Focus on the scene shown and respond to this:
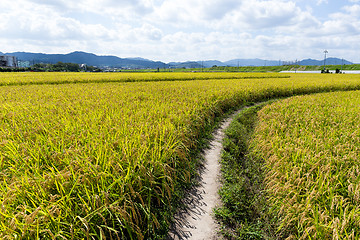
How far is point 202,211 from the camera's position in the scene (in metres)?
3.30

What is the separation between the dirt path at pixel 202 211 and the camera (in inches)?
113

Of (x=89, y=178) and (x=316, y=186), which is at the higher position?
(x=89, y=178)

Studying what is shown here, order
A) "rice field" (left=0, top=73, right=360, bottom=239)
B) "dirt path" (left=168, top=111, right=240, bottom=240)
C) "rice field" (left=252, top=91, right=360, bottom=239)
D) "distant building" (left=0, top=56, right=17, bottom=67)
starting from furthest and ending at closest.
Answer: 1. "distant building" (left=0, top=56, right=17, bottom=67)
2. "dirt path" (left=168, top=111, right=240, bottom=240)
3. "rice field" (left=252, top=91, right=360, bottom=239)
4. "rice field" (left=0, top=73, right=360, bottom=239)

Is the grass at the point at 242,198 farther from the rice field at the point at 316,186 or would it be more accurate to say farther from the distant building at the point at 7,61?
the distant building at the point at 7,61

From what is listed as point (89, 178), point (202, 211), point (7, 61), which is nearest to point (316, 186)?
point (202, 211)

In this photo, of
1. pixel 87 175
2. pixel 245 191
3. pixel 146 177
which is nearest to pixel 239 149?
pixel 245 191

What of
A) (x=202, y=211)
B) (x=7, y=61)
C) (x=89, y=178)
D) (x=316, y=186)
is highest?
(x=7, y=61)

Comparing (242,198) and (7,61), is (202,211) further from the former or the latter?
(7,61)

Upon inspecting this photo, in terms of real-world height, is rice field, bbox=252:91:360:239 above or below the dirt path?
above

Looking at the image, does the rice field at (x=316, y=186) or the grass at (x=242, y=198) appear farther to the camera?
the grass at (x=242, y=198)

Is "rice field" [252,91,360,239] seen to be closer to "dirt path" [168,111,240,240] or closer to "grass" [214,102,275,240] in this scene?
"grass" [214,102,275,240]

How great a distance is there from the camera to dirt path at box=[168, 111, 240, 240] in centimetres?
286

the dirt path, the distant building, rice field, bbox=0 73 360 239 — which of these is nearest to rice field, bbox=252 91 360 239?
the dirt path

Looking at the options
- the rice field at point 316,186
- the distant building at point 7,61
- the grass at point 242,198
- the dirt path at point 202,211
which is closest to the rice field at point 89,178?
the dirt path at point 202,211
